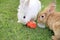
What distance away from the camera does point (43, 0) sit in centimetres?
369

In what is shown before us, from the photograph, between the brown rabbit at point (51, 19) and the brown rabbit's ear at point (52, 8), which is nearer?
the brown rabbit at point (51, 19)

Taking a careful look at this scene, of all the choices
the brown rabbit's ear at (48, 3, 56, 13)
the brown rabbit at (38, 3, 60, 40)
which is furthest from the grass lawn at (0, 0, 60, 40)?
the brown rabbit's ear at (48, 3, 56, 13)

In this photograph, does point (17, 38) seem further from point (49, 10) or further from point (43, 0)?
point (43, 0)

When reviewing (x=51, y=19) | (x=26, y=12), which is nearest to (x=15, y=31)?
(x=26, y=12)

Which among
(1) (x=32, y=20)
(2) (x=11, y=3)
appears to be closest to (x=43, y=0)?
(2) (x=11, y=3)

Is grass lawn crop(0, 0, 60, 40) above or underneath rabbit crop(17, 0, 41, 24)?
underneath

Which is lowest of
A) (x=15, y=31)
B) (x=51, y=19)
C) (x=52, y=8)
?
(x=15, y=31)

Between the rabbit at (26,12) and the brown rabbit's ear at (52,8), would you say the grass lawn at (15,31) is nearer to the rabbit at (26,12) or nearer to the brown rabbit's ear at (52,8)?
the rabbit at (26,12)

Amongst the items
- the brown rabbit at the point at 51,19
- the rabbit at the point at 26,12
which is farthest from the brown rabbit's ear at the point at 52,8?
the rabbit at the point at 26,12

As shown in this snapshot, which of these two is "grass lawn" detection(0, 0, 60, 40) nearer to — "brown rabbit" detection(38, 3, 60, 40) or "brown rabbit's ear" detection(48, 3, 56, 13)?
"brown rabbit" detection(38, 3, 60, 40)

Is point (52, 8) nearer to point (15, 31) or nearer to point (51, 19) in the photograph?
point (51, 19)

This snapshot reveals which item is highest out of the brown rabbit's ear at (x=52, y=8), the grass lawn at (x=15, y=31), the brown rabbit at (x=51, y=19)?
the brown rabbit's ear at (x=52, y=8)

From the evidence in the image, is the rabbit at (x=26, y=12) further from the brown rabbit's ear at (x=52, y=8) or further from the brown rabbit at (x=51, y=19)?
the brown rabbit's ear at (x=52, y=8)

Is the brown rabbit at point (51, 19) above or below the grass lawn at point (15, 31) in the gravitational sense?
above
